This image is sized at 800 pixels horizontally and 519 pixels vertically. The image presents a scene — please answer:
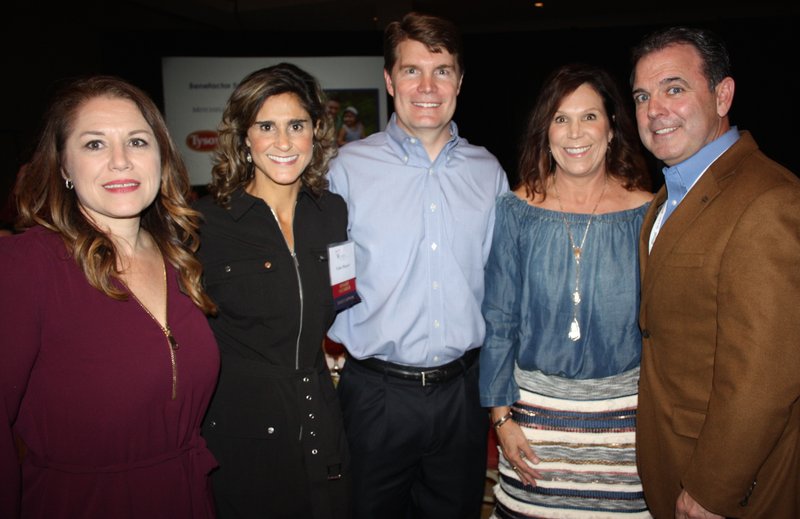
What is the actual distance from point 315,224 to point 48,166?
3.02 feet

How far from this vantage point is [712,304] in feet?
5.57

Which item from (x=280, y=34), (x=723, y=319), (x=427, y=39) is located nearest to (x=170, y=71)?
(x=280, y=34)

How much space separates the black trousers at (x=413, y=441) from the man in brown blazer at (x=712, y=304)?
69cm

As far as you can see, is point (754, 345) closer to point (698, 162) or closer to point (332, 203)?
point (698, 162)

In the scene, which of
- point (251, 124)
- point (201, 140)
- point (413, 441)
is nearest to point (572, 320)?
point (413, 441)

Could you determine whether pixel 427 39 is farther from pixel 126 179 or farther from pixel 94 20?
pixel 94 20

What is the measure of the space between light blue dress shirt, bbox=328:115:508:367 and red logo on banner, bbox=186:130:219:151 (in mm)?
6550

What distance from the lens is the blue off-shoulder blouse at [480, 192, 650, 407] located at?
218cm

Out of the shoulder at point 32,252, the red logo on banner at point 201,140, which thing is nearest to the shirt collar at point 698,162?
the shoulder at point 32,252

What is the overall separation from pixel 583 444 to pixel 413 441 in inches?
26.0

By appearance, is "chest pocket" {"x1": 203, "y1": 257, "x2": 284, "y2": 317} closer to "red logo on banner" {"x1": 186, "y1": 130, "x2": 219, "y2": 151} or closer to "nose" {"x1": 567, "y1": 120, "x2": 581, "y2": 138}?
"nose" {"x1": 567, "y1": 120, "x2": 581, "y2": 138}

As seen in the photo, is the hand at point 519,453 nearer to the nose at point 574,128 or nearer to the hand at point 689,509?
the hand at point 689,509

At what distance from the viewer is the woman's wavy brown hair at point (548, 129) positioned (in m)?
2.24

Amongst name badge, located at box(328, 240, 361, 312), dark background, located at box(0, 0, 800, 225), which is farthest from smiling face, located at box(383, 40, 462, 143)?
dark background, located at box(0, 0, 800, 225)
